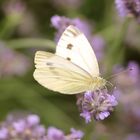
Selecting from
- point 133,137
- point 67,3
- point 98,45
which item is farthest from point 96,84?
point 67,3

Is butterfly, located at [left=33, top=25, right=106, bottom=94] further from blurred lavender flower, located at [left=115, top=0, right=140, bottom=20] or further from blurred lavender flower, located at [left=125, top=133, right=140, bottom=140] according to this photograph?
blurred lavender flower, located at [left=125, top=133, right=140, bottom=140]

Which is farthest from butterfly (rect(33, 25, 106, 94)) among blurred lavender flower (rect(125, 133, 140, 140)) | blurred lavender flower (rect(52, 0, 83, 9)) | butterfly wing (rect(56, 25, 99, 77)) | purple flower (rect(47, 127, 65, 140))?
blurred lavender flower (rect(52, 0, 83, 9))

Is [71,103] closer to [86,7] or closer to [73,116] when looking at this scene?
[73,116]

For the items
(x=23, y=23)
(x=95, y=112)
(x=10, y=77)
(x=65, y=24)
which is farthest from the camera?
(x=23, y=23)

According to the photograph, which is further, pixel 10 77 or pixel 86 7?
pixel 86 7

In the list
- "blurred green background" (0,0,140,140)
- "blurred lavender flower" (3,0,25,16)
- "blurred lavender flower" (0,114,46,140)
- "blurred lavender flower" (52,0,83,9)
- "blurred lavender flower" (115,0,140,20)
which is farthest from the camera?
"blurred lavender flower" (52,0,83,9)

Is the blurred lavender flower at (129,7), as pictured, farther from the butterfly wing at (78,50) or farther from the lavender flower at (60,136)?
the lavender flower at (60,136)

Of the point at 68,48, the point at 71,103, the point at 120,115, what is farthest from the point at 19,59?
the point at 68,48
